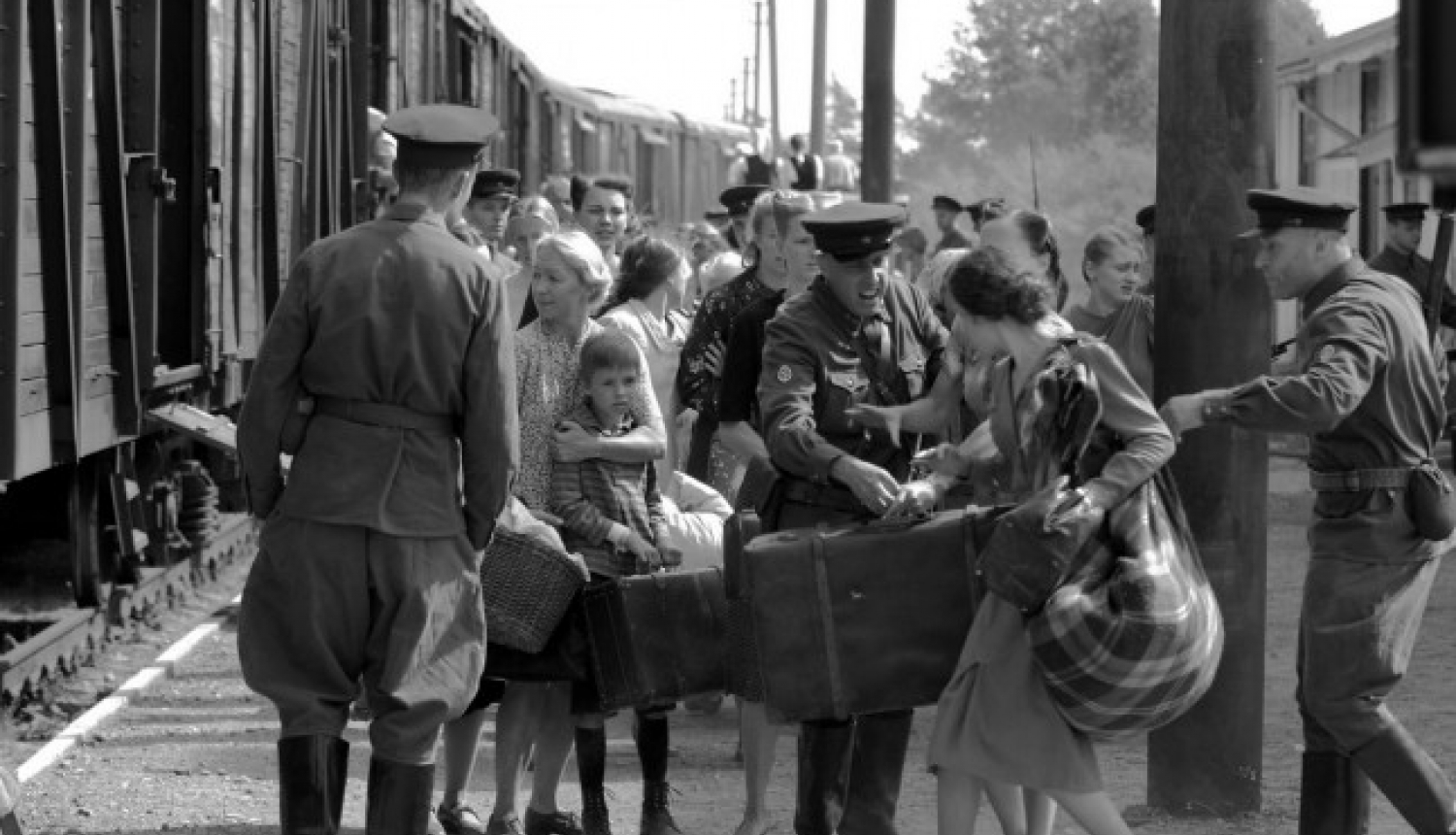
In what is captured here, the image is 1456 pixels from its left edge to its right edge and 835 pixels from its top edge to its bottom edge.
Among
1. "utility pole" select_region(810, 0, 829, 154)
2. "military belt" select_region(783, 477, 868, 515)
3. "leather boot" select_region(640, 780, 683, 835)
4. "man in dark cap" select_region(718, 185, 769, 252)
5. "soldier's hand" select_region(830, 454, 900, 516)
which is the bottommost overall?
"leather boot" select_region(640, 780, 683, 835)

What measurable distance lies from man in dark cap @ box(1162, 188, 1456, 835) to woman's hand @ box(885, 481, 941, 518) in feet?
2.07

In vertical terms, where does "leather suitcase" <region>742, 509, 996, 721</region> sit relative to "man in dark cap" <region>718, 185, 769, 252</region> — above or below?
below

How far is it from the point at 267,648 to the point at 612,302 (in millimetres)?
3211

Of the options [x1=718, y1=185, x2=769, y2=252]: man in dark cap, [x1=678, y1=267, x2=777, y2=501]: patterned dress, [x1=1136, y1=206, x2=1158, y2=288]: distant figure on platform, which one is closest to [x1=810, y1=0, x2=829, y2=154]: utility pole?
[x1=718, y1=185, x2=769, y2=252]: man in dark cap

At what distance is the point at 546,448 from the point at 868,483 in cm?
100

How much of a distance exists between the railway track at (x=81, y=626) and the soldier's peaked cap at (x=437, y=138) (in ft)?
12.0

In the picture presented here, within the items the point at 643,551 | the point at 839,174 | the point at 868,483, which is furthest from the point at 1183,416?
→ the point at 839,174

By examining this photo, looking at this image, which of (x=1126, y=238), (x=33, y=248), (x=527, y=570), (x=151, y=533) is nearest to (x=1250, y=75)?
(x=1126, y=238)

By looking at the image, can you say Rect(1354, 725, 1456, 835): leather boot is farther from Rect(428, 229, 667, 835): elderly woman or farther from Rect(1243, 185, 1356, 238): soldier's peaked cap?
Rect(428, 229, 667, 835): elderly woman

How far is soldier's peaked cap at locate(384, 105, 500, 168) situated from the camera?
19.5ft

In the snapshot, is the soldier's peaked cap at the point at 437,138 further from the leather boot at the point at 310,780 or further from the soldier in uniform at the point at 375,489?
the leather boot at the point at 310,780

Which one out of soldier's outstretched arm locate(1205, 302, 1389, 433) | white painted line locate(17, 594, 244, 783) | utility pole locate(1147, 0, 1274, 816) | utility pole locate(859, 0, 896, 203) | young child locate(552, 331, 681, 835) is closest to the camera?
soldier's outstretched arm locate(1205, 302, 1389, 433)

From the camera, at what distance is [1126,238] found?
8648mm

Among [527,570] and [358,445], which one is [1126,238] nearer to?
[527,570]
